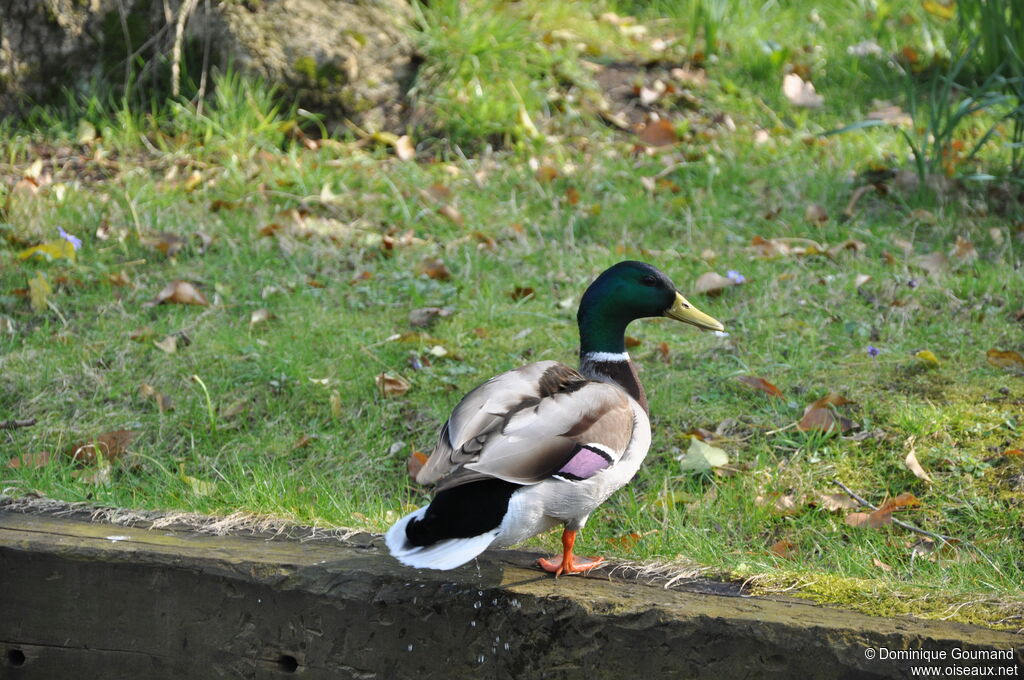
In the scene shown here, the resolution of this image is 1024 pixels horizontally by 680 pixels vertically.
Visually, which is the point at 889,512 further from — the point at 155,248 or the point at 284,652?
the point at 155,248

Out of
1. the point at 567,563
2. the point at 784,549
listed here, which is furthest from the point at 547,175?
the point at 567,563

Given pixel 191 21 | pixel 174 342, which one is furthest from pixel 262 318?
pixel 191 21

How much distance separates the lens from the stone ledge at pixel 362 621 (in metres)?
2.09

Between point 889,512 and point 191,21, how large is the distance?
453 centimetres

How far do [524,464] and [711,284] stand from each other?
2.25m

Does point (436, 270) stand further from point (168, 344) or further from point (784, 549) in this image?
point (784, 549)

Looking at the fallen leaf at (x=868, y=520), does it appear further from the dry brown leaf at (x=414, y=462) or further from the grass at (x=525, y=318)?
the dry brown leaf at (x=414, y=462)

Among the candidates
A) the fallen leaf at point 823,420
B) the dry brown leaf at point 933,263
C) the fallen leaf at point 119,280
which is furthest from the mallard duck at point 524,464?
the fallen leaf at point 119,280

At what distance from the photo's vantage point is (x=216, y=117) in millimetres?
5500

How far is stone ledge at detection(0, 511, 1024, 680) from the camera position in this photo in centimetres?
209

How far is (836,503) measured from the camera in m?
3.05

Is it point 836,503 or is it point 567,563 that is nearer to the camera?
point 567,563

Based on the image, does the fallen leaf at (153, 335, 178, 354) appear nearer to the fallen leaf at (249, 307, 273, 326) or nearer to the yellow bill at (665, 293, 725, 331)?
the fallen leaf at (249, 307, 273, 326)

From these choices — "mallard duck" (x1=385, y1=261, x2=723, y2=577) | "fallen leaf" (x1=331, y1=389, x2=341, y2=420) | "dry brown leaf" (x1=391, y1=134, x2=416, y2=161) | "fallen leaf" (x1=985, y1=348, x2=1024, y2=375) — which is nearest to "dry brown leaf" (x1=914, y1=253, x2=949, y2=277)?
"fallen leaf" (x1=985, y1=348, x2=1024, y2=375)
